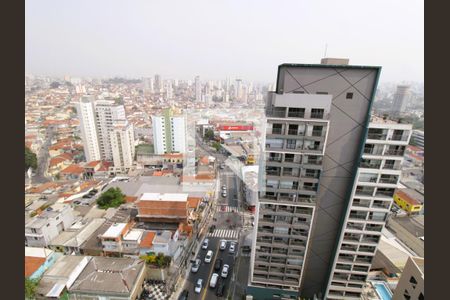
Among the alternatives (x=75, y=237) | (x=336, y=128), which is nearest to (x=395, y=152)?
(x=336, y=128)

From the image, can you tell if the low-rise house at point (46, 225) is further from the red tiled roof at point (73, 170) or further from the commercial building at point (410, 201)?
the commercial building at point (410, 201)

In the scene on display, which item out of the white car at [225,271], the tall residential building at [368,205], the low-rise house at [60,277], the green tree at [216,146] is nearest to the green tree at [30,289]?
the low-rise house at [60,277]

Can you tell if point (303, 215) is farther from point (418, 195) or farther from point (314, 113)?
point (418, 195)

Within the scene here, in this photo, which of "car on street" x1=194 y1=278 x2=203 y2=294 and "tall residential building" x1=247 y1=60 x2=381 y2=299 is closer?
"tall residential building" x1=247 y1=60 x2=381 y2=299

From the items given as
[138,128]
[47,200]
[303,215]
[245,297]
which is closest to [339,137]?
[303,215]

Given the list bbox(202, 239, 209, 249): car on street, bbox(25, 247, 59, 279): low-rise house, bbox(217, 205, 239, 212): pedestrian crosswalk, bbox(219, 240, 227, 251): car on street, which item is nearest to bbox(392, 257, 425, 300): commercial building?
bbox(219, 240, 227, 251): car on street

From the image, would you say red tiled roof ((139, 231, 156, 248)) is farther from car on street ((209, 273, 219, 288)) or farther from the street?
car on street ((209, 273, 219, 288))
